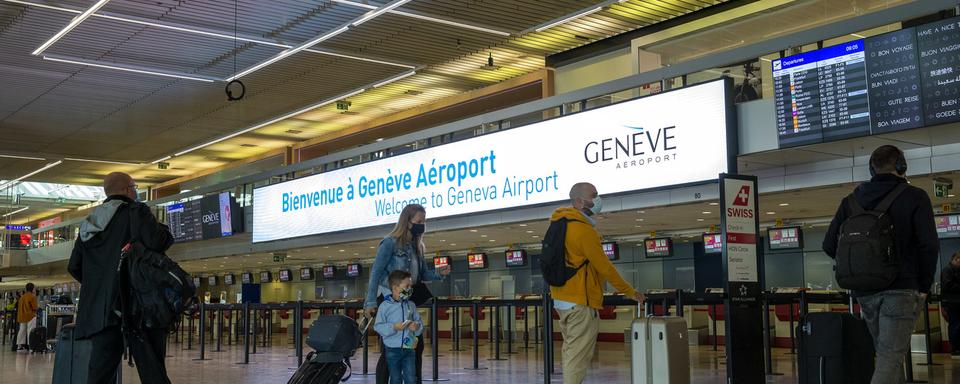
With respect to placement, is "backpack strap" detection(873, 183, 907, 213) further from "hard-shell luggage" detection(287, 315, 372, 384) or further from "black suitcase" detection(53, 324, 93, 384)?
"black suitcase" detection(53, 324, 93, 384)

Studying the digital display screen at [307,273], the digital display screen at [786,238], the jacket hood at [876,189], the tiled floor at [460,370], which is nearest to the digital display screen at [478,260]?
the tiled floor at [460,370]

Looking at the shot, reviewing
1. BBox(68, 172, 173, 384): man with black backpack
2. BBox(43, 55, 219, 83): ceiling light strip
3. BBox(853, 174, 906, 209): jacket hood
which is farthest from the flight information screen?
BBox(43, 55, 219, 83): ceiling light strip

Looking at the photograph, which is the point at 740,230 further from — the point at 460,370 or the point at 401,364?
the point at 460,370

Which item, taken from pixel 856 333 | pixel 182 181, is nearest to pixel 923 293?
pixel 856 333

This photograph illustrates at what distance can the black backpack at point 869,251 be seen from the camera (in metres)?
4.52

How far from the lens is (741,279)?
673 cm

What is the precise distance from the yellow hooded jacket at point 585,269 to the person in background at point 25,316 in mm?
16538

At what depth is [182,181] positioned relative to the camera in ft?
103

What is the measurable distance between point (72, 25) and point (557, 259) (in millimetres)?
10431

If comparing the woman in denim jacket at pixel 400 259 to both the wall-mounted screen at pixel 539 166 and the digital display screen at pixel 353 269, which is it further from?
the digital display screen at pixel 353 269

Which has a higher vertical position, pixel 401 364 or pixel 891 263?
pixel 891 263

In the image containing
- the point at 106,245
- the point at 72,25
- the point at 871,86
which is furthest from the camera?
the point at 72,25

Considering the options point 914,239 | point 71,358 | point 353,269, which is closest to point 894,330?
point 914,239

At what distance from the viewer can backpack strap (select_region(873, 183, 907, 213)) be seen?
15.3ft
